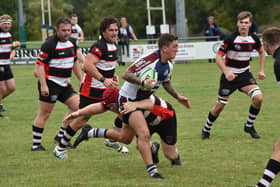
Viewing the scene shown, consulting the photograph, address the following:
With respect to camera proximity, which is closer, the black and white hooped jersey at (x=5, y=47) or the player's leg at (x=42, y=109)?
the player's leg at (x=42, y=109)

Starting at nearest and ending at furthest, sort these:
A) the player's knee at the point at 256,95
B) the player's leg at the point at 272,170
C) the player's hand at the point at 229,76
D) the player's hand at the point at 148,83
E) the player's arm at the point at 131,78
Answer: the player's leg at the point at 272,170
the player's hand at the point at 148,83
the player's arm at the point at 131,78
the player's hand at the point at 229,76
the player's knee at the point at 256,95

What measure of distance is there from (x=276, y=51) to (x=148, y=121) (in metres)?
2.08

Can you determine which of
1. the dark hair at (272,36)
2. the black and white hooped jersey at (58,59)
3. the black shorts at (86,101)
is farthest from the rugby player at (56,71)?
the dark hair at (272,36)

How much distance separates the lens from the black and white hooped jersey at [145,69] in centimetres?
Result: 748

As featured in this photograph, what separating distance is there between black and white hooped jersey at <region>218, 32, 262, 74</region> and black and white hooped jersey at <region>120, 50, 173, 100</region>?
2825 millimetres

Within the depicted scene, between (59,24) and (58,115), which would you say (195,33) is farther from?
(59,24)

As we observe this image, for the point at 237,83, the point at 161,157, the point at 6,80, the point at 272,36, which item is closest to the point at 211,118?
the point at 237,83

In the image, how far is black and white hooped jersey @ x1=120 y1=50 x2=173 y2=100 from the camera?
7480 millimetres

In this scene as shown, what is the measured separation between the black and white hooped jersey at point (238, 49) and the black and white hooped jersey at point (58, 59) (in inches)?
97.0

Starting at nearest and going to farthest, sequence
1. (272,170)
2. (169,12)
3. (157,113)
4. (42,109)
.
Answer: (272,170) → (157,113) → (42,109) → (169,12)

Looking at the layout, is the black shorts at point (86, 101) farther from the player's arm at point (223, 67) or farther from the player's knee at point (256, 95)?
the player's knee at point (256, 95)

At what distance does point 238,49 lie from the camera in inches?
409

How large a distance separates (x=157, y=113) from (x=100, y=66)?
5.11ft

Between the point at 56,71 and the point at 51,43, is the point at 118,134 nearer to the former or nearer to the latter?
the point at 56,71
